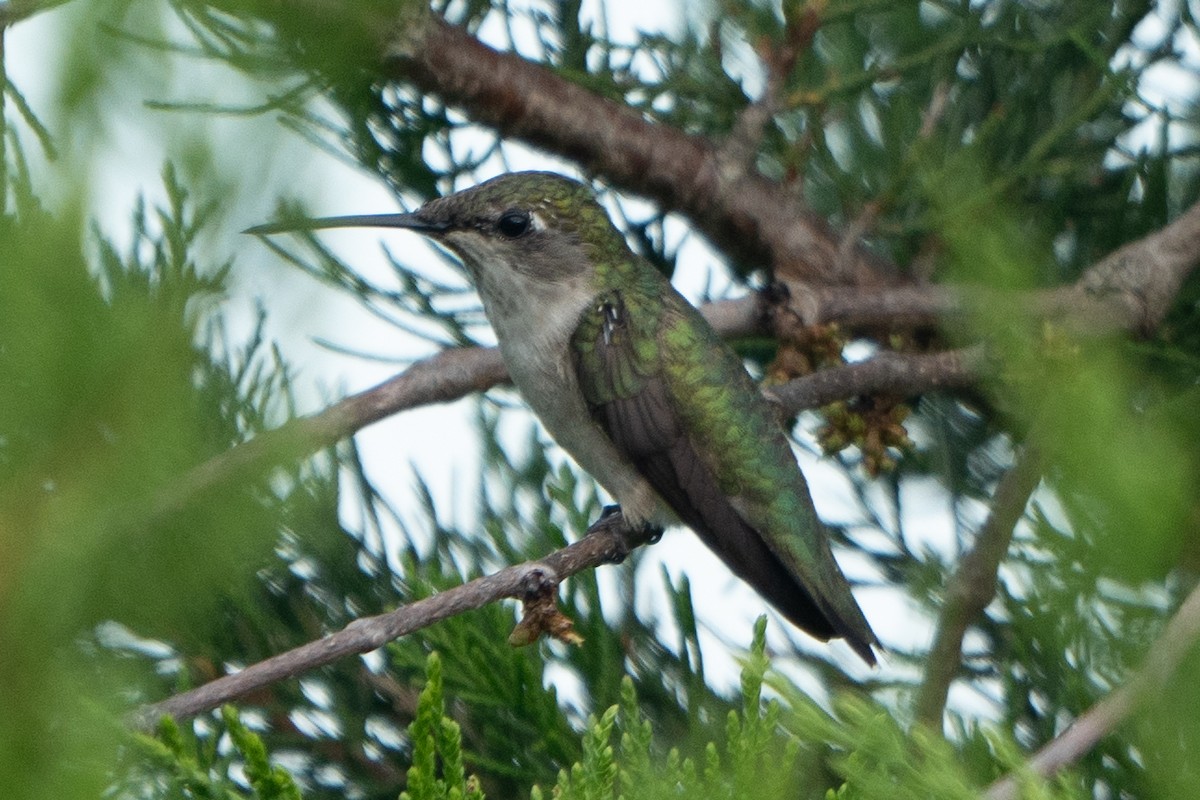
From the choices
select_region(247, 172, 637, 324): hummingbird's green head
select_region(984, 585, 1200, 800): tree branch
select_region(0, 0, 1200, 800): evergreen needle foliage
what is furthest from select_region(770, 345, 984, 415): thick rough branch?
select_region(984, 585, 1200, 800): tree branch

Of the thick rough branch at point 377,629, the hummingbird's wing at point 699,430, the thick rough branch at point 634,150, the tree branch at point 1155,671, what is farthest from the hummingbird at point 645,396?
the tree branch at point 1155,671

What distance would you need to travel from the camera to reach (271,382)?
1287 millimetres

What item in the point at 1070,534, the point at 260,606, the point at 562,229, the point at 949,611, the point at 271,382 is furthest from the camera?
the point at 562,229

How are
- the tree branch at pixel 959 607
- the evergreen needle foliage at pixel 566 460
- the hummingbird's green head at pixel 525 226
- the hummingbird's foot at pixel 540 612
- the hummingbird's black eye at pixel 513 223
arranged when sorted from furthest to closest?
the hummingbird's black eye at pixel 513 223 → the hummingbird's green head at pixel 525 226 → the hummingbird's foot at pixel 540 612 → the tree branch at pixel 959 607 → the evergreen needle foliage at pixel 566 460

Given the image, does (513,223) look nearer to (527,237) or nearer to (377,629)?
(527,237)

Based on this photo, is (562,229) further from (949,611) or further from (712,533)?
(949,611)

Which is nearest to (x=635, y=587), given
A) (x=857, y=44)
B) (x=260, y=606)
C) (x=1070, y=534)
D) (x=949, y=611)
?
(x=260, y=606)

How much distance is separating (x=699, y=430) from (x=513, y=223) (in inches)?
21.5

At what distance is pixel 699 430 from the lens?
274 centimetres

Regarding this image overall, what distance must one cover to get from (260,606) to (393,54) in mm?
861

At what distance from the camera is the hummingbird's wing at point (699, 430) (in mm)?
2664

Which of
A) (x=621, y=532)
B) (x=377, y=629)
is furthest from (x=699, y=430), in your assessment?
(x=377, y=629)

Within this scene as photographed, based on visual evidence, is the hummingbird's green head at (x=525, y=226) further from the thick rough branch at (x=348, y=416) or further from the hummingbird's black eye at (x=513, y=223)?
the thick rough branch at (x=348, y=416)

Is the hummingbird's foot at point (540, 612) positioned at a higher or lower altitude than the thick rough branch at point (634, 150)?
lower
